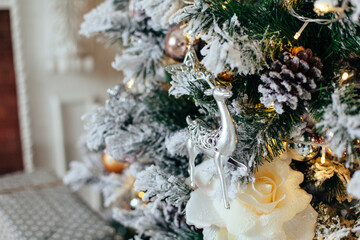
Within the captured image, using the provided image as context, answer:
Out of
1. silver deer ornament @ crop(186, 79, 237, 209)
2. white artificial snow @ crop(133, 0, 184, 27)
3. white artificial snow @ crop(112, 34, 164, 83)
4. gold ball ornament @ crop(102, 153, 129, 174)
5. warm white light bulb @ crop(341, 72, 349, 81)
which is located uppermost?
white artificial snow @ crop(133, 0, 184, 27)

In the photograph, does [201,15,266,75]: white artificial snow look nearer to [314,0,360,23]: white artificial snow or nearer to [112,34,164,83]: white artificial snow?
[314,0,360,23]: white artificial snow

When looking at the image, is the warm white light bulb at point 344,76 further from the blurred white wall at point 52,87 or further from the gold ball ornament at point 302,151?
the blurred white wall at point 52,87

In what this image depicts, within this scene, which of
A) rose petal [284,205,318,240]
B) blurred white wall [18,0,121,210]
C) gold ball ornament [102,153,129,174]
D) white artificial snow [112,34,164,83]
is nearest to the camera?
rose petal [284,205,318,240]

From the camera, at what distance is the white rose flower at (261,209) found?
387 millimetres

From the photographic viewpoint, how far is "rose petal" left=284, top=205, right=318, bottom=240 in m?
0.40

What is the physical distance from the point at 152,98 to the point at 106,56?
86 cm

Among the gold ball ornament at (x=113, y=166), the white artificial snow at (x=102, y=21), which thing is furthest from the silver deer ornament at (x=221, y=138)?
the gold ball ornament at (x=113, y=166)

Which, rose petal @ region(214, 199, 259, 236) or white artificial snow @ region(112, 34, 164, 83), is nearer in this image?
rose petal @ region(214, 199, 259, 236)

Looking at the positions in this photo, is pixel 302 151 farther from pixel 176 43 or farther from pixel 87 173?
pixel 87 173

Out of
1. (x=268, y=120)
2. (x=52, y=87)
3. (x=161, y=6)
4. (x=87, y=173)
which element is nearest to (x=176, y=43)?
(x=161, y=6)

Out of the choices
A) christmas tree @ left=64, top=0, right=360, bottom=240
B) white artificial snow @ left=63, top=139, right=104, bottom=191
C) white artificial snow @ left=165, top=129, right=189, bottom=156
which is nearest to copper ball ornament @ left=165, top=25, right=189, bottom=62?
christmas tree @ left=64, top=0, right=360, bottom=240

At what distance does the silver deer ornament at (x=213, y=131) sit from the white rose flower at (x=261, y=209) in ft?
0.08

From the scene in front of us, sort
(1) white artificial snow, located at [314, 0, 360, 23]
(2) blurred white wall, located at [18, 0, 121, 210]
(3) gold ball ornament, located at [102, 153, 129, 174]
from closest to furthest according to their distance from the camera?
(1) white artificial snow, located at [314, 0, 360, 23] < (3) gold ball ornament, located at [102, 153, 129, 174] < (2) blurred white wall, located at [18, 0, 121, 210]

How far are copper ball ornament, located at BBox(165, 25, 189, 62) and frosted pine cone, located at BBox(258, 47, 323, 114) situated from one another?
0.16m
